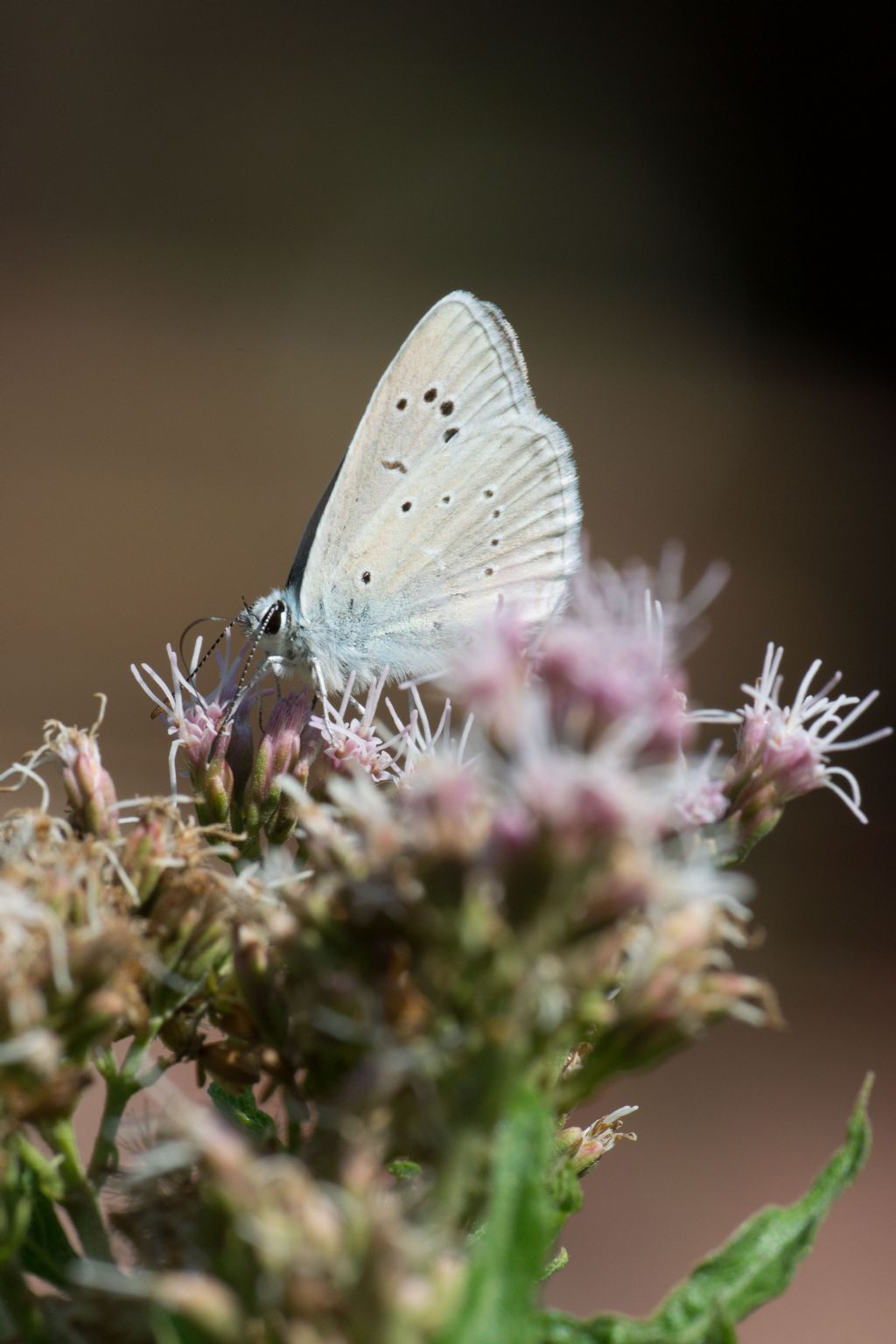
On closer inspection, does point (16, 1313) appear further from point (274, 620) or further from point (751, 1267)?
point (274, 620)

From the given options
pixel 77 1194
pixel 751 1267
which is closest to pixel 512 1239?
pixel 751 1267

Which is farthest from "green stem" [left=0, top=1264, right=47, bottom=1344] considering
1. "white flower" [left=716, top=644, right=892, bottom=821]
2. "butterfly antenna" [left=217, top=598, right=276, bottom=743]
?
A: "white flower" [left=716, top=644, right=892, bottom=821]

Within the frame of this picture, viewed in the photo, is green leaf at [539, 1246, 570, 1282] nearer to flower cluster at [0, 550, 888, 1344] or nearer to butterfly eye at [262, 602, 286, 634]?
flower cluster at [0, 550, 888, 1344]

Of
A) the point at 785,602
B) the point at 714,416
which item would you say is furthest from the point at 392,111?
the point at 785,602

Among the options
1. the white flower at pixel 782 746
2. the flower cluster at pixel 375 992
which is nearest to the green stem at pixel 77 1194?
the flower cluster at pixel 375 992

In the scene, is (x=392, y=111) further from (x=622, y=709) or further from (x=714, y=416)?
(x=622, y=709)

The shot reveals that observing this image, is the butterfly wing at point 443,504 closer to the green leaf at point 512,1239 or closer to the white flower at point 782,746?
the white flower at point 782,746
